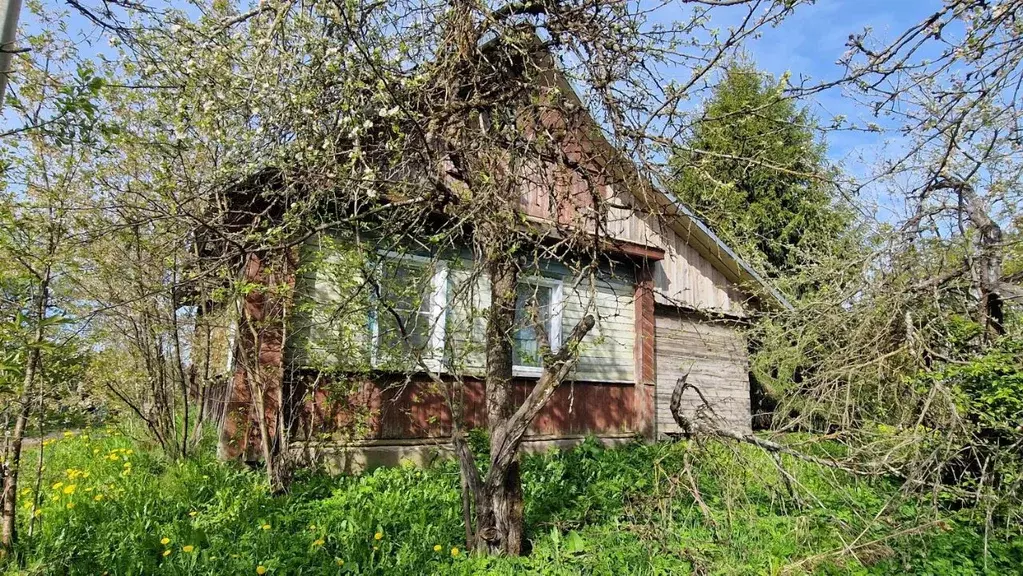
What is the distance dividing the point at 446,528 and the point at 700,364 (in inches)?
271

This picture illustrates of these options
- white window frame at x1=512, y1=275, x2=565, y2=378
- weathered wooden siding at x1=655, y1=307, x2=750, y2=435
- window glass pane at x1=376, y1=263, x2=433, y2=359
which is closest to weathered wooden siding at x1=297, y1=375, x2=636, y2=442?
white window frame at x1=512, y1=275, x2=565, y2=378

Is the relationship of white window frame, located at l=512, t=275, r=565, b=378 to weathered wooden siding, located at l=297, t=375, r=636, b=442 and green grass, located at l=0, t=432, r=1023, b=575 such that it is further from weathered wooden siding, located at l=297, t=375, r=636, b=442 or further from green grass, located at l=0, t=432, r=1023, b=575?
green grass, located at l=0, t=432, r=1023, b=575

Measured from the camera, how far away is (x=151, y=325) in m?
5.88

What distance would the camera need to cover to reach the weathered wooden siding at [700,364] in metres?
9.80

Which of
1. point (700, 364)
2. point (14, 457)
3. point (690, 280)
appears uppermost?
point (690, 280)

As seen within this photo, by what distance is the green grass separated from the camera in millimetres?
4062

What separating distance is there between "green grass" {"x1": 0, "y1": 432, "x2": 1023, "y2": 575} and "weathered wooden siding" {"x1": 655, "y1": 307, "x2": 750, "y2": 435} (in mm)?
3713

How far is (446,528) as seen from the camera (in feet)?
16.0

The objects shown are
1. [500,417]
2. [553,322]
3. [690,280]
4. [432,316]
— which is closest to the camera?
[500,417]

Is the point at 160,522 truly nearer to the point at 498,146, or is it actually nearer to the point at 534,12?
the point at 498,146

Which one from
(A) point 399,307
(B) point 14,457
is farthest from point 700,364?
(B) point 14,457

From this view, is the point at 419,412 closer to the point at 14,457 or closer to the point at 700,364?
the point at 14,457

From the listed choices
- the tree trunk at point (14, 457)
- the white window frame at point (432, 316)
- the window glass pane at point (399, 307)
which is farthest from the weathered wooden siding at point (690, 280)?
the tree trunk at point (14, 457)

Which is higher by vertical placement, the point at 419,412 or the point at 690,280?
the point at 690,280
